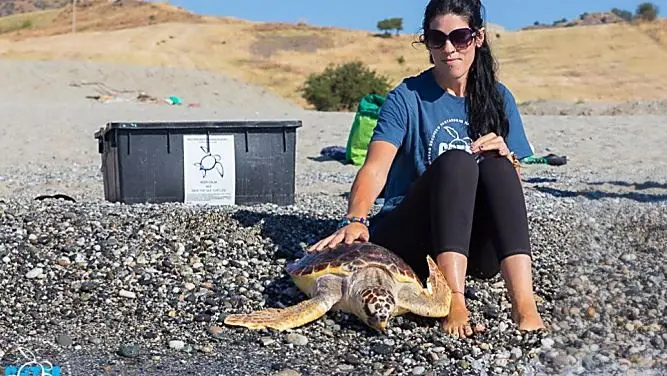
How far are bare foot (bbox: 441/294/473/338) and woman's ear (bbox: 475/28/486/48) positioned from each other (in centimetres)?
100

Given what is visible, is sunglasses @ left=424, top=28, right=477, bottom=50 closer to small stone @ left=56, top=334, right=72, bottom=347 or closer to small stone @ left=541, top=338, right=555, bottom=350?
small stone @ left=541, top=338, right=555, bottom=350

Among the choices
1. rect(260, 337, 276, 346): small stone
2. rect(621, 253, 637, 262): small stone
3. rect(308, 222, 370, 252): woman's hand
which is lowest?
rect(621, 253, 637, 262): small stone

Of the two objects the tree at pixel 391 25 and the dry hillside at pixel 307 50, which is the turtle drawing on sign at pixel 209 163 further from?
the tree at pixel 391 25

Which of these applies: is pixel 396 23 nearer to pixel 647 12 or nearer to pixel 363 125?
pixel 647 12

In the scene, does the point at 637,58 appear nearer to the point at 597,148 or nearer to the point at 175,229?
the point at 597,148

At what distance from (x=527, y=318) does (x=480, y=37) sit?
1.10 m

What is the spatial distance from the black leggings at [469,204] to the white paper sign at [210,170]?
Result: 7.89 feet

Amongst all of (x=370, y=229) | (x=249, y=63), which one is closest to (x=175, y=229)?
(x=370, y=229)

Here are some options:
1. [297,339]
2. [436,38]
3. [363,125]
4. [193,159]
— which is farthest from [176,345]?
[363,125]

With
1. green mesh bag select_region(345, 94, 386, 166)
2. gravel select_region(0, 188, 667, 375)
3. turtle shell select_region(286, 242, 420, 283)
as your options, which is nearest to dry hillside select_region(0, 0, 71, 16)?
green mesh bag select_region(345, 94, 386, 166)

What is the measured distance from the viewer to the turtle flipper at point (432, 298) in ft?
11.0

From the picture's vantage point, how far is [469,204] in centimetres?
338

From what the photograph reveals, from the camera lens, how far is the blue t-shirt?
3670 mm

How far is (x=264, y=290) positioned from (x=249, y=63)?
3841 cm
